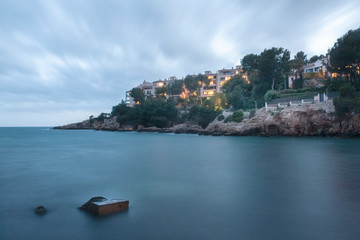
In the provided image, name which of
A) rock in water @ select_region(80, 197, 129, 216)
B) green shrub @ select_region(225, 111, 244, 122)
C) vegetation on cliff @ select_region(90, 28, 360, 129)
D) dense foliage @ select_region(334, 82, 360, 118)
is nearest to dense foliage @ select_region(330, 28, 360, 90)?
vegetation on cliff @ select_region(90, 28, 360, 129)

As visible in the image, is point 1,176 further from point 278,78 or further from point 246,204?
point 278,78

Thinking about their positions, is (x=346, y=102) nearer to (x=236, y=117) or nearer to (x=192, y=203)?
(x=236, y=117)

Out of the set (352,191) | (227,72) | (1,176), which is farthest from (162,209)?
(227,72)

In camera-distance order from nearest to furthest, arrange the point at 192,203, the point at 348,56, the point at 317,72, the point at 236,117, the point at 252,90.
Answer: the point at 192,203 < the point at 348,56 < the point at 236,117 < the point at 252,90 < the point at 317,72

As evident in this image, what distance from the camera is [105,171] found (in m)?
14.6

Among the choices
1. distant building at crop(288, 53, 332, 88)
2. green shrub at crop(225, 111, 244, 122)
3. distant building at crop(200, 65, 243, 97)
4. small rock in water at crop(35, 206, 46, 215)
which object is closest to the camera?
small rock in water at crop(35, 206, 46, 215)

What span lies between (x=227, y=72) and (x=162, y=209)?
7915 centimetres

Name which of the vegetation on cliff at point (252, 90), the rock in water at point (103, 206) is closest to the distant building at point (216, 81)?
the vegetation on cliff at point (252, 90)

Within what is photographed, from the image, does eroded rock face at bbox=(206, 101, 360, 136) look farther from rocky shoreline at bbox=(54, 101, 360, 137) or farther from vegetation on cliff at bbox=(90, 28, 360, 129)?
vegetation on cliff at bbox=(90, 28, 360, 129)

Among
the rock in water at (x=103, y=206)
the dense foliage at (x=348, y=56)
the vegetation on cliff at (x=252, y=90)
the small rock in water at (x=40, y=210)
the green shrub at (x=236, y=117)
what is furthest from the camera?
the green shrub at (x=236, y=117)

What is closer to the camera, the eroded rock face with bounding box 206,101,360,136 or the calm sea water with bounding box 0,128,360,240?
the calm sea water with bounding box 0,128,360,240

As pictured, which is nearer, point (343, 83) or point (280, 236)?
point (280, 236)

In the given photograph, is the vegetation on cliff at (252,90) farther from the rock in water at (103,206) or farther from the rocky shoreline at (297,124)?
the rock in water at (103,206)

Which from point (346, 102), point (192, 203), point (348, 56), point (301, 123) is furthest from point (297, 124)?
point (192, 203)
